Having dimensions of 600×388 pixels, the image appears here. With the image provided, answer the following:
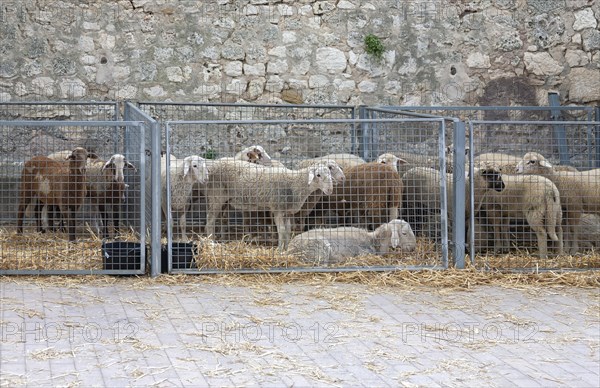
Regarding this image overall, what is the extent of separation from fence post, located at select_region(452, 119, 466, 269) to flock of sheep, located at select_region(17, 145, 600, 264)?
507 millimetres

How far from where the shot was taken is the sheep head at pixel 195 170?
10320 millimetres

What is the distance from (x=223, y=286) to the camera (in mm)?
8695

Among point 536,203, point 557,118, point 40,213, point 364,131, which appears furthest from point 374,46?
point 40,213

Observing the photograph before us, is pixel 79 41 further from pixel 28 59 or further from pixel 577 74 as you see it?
pixel 577 74

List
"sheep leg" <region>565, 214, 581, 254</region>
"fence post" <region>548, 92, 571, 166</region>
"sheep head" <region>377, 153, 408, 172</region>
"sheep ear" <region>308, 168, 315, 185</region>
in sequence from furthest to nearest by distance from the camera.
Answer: "fence post" <region>548, 92, 571, 166</region>
"sheep head" <region>377, 153, 408, 172</region>
"sheep leg" <region>565, 214, 581, 254</region>
"sheep ear" <region>308, 168, 315, 185</region>

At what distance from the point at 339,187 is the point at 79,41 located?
533cm

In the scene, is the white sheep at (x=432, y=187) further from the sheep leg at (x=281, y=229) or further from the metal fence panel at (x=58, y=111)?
the metal fence panel at (x=58, y=111)

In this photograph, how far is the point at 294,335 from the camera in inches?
272

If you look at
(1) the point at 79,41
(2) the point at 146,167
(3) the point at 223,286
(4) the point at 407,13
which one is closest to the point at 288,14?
(4) the point at 407,13

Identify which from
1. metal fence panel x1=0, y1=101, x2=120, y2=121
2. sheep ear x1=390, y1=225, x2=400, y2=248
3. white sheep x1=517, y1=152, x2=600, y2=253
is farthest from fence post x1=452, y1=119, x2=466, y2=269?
metal fence panel x1=0, y1=101, x2=120, y2=121

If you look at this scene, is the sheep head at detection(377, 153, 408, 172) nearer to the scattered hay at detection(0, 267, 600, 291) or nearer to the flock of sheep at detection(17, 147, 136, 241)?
the scattered hay at detection(0, 267, 600, 291)

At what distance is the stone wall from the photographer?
1367 centimetres

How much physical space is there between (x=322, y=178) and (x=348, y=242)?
2.42ft

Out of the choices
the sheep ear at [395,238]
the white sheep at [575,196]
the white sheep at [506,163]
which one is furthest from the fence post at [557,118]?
the sheep ear at [395,238]
